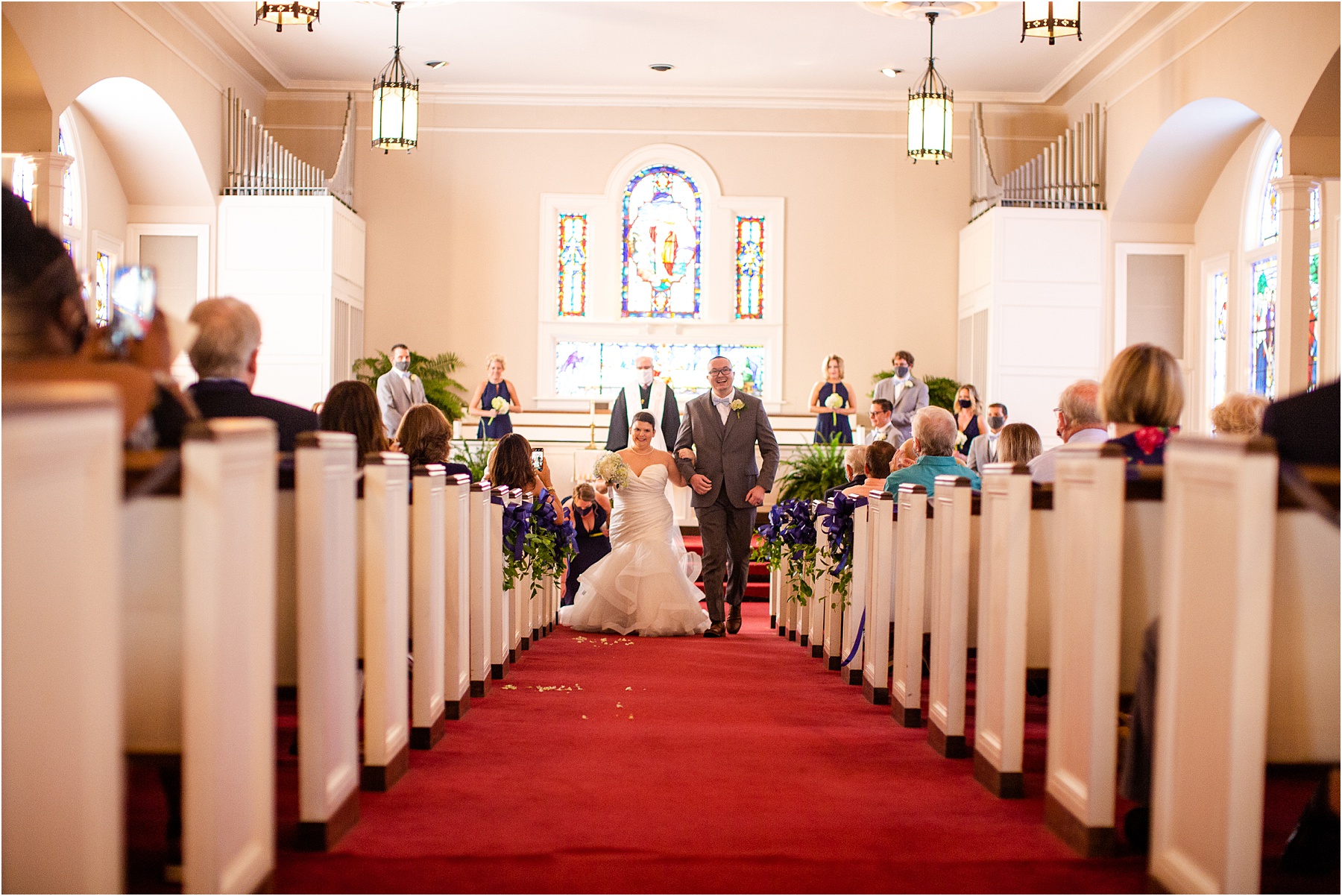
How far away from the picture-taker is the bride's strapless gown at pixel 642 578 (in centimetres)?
629

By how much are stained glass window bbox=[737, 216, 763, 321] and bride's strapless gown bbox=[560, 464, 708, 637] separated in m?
6.05

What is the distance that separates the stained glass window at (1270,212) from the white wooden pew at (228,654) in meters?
9.49

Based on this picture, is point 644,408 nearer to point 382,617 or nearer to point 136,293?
point 382,617

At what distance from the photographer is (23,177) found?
26.9 feet

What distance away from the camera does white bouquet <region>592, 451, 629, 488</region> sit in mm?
6477

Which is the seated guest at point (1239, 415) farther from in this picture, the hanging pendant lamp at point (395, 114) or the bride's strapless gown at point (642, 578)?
the hanging pendant lamp at point (395, 114)

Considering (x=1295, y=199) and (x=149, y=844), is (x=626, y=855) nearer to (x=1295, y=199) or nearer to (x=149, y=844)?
(x=149, y=844)

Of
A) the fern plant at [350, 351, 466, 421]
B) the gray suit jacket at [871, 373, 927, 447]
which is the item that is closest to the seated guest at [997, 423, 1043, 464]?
the gray suit jacket at [871, 373, 927, 447]

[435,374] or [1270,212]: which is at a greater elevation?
[1270,212]

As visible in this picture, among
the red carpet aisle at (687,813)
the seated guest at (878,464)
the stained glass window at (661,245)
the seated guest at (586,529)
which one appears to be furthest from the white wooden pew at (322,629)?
the stained glass window at (661,245)

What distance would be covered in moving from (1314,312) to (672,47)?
582 centimetres

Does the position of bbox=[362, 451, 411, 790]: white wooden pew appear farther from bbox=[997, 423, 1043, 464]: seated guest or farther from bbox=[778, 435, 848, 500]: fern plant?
bbox=[778, 435, 848, 500]: fern plant

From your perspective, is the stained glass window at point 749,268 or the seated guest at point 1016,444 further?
the stained glass window at point 749,268

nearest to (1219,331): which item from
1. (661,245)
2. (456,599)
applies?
(661,245)
